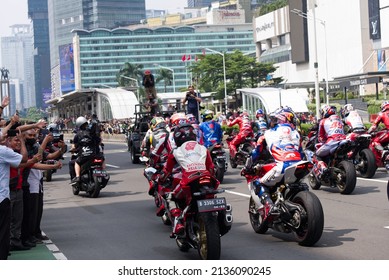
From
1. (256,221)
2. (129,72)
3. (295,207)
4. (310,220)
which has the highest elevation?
(129,72)

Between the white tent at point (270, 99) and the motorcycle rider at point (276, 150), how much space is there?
3590cm

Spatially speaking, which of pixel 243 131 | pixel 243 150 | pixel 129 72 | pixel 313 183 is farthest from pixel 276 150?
pixel 129 72

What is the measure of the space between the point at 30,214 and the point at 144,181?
394 inches

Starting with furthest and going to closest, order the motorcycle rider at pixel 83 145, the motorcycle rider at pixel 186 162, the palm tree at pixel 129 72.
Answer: the palm tree at pixel 129 72 → the motorcycle rider at pixel 83 145 → the motorcycle rider at pixel 186 162

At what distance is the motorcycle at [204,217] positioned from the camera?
9039 mm

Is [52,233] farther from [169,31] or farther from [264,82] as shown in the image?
[169,31]

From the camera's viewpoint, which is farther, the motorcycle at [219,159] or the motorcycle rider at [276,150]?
the motorcycle at [219,159]

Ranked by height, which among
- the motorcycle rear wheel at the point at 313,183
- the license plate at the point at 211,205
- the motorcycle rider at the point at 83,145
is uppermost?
the motorcycle rider at the point at 83,145

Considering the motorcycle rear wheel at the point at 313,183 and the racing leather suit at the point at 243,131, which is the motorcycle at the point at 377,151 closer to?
the motorcycle rear wheel at the point at 313,183

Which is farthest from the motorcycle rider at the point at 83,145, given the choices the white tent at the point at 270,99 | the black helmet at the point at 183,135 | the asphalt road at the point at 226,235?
the white tent at the point at 270,99

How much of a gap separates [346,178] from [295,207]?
519cm

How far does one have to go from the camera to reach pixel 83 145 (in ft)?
57.5

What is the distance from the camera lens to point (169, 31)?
188625 millimetres

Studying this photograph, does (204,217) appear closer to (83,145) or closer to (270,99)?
(83,145)
